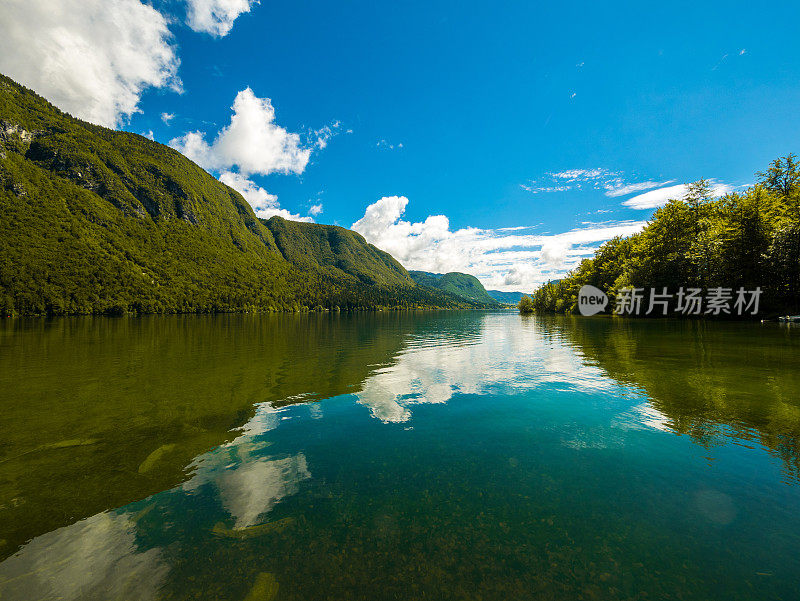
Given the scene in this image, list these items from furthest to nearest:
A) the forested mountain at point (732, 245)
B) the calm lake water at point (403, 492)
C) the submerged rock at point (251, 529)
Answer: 1. the forested mountain at point (732, 245)
2. the submerged rock at point (251, 529)
3. the calm lake water at point (403, 492)

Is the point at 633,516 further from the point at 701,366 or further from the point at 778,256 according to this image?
the point at 778,256

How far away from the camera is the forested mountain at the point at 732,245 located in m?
54.6

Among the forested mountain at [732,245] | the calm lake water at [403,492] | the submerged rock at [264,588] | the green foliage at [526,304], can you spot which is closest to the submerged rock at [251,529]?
the calm lake water at [403,492]

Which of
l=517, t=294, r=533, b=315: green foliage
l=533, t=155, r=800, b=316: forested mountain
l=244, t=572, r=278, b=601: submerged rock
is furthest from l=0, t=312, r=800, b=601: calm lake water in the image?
l=517, t=294, r=533, b=315: green foliage

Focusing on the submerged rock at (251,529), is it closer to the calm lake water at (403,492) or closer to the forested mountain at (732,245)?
the calm lake water at (403,492)

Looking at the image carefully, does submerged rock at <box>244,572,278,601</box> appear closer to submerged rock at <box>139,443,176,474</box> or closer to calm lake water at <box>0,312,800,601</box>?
calm lake water at <box>0,312,800,601</box>

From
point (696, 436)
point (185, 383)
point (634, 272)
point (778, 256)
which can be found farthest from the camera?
point (634, 272)

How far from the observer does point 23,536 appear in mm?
5707

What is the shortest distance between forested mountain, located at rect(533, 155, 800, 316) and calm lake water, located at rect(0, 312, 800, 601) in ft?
202

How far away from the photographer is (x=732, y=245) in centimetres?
6034

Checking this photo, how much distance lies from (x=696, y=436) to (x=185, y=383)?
73.4 feet

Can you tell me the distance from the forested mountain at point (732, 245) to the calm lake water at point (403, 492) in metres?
61.7

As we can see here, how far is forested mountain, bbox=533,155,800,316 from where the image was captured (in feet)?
179

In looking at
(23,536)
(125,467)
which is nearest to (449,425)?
(125,467)
